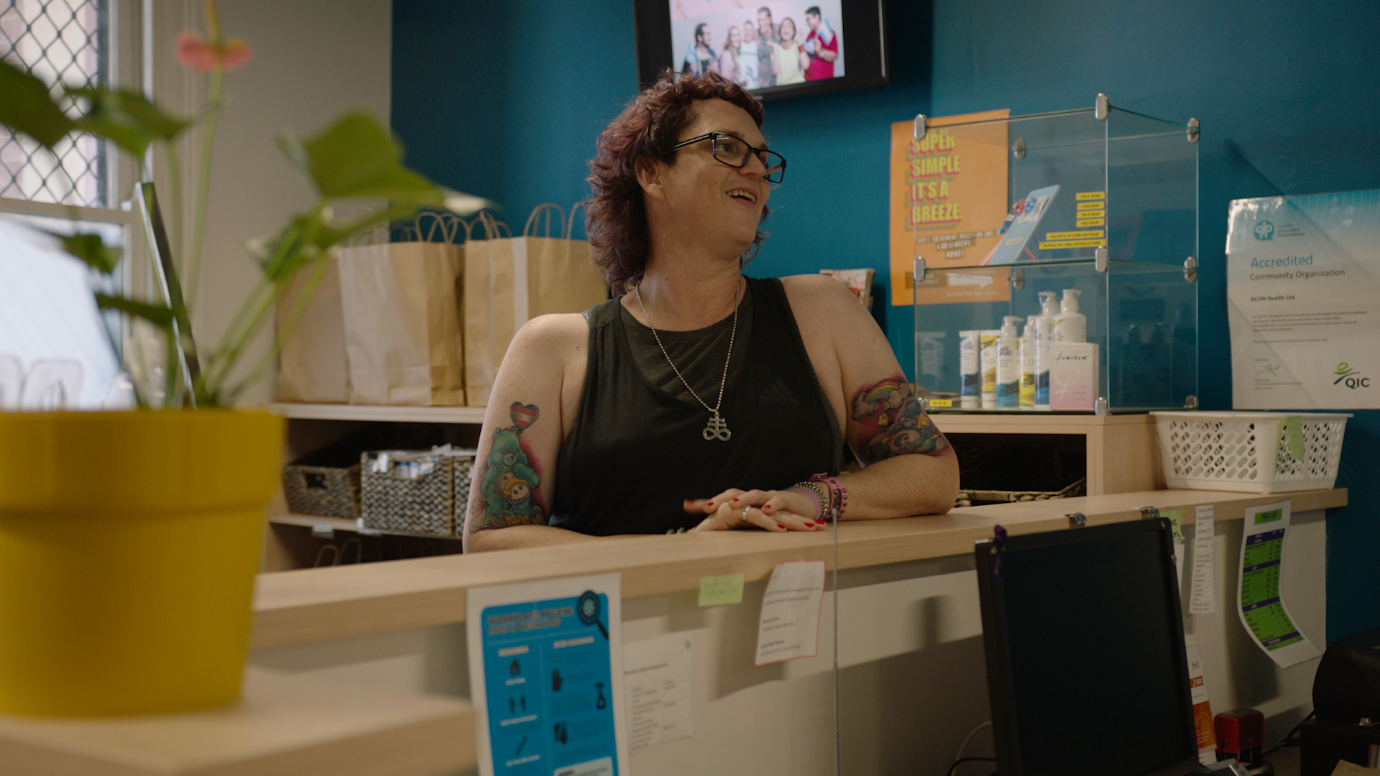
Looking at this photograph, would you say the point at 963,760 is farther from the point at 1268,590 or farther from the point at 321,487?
the point at 321,487

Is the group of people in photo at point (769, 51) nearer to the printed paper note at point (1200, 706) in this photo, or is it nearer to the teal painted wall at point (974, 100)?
the teal painted wall at point (974, 100)

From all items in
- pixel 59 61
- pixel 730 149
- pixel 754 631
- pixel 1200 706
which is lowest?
pixel 1200 706

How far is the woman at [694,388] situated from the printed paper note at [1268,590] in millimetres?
584

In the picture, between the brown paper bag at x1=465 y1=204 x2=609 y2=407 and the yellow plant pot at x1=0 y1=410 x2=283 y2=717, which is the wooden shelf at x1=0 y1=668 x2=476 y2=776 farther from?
the brown paper bag at x1=465 y1=204 x2=609 y2=407

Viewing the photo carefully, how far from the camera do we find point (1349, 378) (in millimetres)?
2137

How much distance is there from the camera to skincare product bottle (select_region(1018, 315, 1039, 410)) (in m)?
2.14

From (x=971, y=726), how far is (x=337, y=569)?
2.75 ft

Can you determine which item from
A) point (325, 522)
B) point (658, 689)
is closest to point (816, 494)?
point (658, 689)

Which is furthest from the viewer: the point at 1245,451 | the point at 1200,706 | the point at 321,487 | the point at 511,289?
the point at 321,487

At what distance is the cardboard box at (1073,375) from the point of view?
206 cm

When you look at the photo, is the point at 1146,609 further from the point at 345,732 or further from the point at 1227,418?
the point at 345,732

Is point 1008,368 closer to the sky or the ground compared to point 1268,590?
closer to the sky

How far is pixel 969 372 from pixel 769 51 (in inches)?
46.4

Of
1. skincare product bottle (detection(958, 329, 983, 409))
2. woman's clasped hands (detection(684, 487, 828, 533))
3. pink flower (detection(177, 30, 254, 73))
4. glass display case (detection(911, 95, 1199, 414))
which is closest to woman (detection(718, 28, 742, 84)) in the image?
glass display case (detection(911, 95, 1199, 414))
